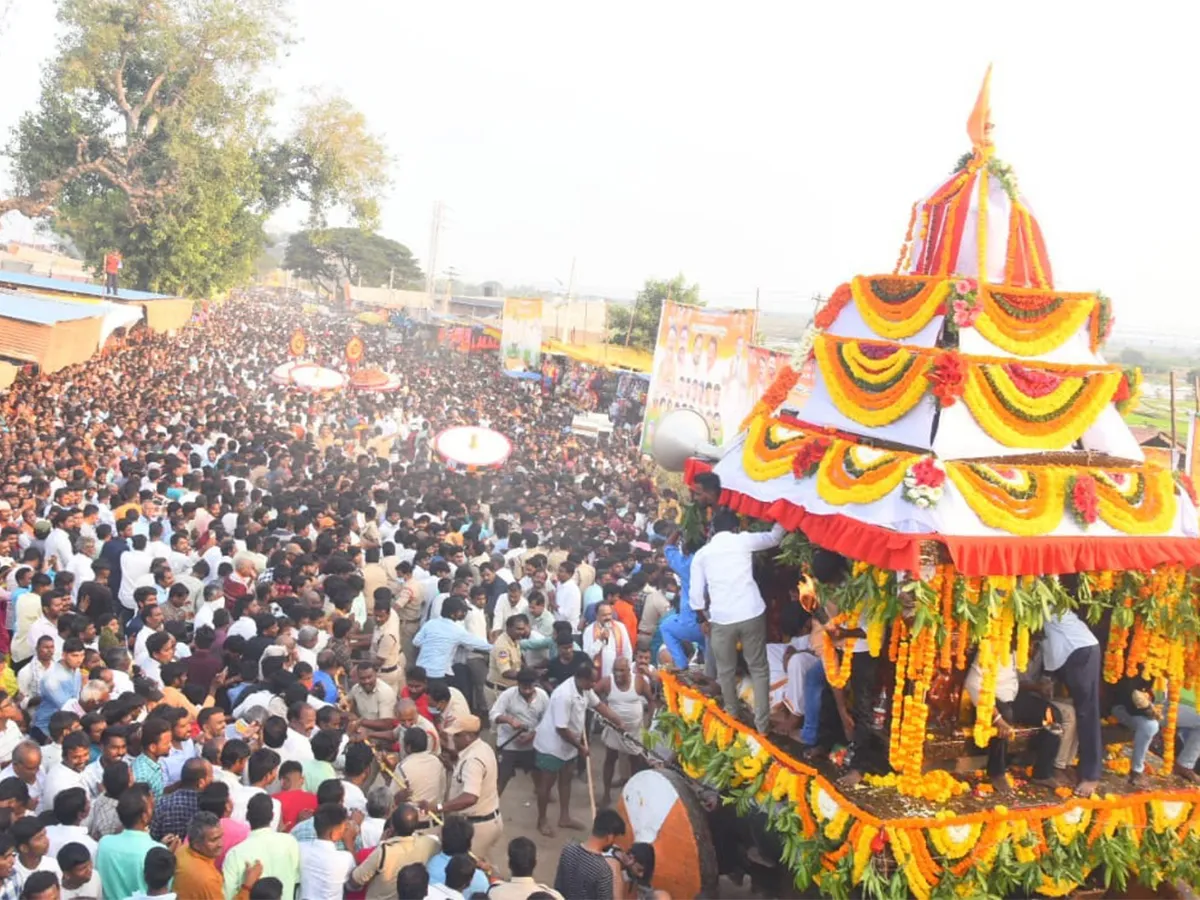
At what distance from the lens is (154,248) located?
32.4 metres

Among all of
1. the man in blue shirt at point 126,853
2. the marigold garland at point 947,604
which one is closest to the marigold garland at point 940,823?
the marigold garland at point 947,604

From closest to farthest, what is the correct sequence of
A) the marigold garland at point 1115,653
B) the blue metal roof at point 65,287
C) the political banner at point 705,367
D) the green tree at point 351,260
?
the marigold garland at point 1115,653, the political banner at point 705,367, the blue metal roof at point 65,287, the green tree at point 351,260

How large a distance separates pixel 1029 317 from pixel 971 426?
0.87 meters

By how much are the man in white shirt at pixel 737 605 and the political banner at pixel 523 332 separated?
2542 cm

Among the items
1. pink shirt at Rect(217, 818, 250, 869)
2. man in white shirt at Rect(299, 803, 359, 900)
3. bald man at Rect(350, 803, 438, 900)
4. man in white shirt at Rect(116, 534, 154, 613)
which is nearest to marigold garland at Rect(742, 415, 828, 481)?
bald man at Rect(350, 803, 438, 900)

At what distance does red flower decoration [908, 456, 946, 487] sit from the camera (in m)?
5.22

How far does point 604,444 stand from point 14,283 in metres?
18.1

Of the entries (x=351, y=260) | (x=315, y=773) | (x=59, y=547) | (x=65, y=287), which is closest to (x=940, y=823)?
(x=315, y=773)

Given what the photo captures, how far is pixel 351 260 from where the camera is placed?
73.6m

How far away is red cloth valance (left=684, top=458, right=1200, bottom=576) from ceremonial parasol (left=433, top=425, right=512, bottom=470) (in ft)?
30.2

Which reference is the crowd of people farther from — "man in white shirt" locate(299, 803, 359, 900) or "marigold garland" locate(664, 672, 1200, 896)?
"marigold garland" locate(664, 672, 1200, 896)

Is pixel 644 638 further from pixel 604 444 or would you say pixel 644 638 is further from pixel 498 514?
pixel 604 444

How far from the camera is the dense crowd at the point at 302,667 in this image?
5.14 metres

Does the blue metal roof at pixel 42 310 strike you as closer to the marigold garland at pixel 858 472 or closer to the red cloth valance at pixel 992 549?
the marigold garland at pixel 858 472
